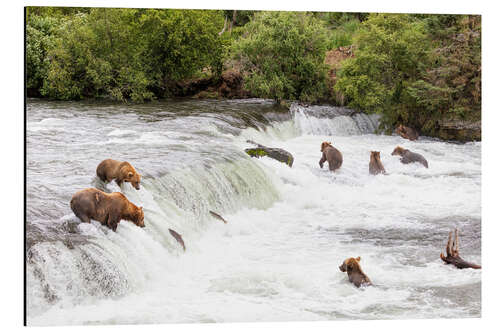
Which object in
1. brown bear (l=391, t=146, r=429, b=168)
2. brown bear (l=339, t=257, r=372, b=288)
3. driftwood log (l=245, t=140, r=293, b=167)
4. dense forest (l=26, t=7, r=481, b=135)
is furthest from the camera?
driftwood log (l=245, t=140, r=293, b=167)

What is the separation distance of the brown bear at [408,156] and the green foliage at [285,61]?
2587mm

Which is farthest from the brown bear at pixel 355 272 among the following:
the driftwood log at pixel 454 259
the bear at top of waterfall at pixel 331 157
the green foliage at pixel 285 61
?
the green foliage at pixel 285 61

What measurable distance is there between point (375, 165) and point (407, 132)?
1.36 meters

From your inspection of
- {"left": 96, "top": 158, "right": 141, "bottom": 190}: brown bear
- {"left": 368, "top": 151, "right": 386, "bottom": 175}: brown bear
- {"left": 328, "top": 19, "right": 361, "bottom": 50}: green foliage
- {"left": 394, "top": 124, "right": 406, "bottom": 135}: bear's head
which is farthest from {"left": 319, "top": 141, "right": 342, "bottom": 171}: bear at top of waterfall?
{"left": 96, "top": 158, "right": 141, "bottom": 190}: brown bear

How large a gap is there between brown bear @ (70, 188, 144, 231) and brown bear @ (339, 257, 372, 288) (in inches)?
84.9

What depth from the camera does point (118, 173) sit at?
632 cm

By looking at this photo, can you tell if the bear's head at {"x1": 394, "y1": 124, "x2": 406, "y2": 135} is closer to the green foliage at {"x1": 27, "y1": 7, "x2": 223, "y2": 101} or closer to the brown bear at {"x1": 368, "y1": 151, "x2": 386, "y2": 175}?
→ the brown bear at {"x1": 368, "y1": 151, "x2": 386, "y2": 175}

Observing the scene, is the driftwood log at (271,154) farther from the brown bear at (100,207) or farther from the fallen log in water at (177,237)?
the brown bear at (100,207)

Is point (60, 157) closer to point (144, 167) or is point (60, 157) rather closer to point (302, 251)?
point (144, 167)

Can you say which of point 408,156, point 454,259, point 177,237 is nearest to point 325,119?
point 408,156

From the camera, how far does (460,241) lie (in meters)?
6.88

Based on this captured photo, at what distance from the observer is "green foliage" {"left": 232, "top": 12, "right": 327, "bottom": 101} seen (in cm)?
1073

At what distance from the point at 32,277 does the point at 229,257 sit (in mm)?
2070

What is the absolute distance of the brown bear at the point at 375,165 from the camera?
8703 mm
